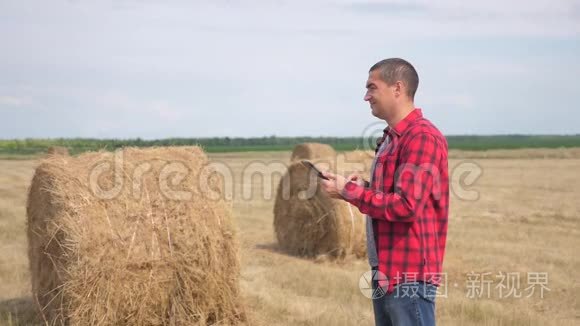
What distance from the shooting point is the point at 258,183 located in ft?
77.3

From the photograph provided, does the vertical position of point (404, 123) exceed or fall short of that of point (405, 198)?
it exceeds it

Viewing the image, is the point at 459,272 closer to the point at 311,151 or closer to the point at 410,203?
the point at 410,203

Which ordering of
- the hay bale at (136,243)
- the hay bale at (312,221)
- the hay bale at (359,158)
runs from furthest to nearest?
the hay bale at (359,158) → the hay bale at (312,221) → the hay bale at (136,243)

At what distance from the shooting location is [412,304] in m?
3.34

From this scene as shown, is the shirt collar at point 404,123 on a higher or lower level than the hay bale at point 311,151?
higher

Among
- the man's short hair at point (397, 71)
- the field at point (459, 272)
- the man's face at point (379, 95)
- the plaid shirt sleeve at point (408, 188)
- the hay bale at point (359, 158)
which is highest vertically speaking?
the man's short hair at point (397, 71)

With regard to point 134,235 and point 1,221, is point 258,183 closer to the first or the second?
point 1,221

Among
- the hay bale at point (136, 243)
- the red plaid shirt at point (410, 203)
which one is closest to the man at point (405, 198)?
the red plaid shirt at point (410, 203)

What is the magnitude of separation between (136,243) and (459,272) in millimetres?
4902

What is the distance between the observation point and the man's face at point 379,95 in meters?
3.41

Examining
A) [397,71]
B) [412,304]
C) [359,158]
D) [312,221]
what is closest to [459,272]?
[312,221]

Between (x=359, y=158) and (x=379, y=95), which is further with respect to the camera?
(x=359, y=158)

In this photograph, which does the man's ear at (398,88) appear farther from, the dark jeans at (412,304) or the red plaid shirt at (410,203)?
the dark jeans at (412,304)

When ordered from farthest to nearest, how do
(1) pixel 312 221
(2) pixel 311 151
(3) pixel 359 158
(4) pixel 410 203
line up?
1. (2) pixel 311 151
2. (3) pixel 359 158
3. (1) pixel 312 221
4. (4) pixel 410 203
